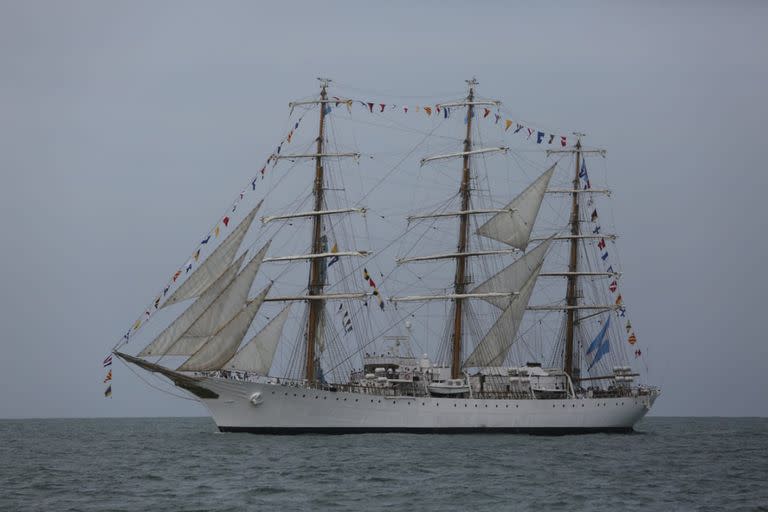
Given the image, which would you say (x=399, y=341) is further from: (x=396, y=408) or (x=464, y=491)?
(x=464, y=491)

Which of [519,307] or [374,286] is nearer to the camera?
[374,286]

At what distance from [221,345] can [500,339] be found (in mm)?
21148

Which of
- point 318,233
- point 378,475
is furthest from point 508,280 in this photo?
point 378,475

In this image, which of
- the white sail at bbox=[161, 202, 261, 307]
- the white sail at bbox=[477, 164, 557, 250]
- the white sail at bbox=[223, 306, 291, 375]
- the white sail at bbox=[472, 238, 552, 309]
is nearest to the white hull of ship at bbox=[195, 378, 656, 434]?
the white sail at bbox=[223, 306, 291, 375]

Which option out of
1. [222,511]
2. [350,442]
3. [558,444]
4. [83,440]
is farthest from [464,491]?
[83,440]

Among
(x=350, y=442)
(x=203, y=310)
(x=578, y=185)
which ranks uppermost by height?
(x=578, y=185)

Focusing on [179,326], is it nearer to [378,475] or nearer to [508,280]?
[378,475]

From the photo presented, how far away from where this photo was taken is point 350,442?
61969mm

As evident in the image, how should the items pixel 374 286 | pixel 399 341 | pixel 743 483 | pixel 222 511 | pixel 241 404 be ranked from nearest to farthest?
1. pixel 222 511
2. pixel 743 483
3. pixel 241 404
4. pixel 374 286
5. pixel 399 341

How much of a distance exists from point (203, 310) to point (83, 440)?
20316 mm

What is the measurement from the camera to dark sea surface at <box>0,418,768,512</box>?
4012cm

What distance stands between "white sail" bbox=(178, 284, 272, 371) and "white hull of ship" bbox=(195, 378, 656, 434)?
2.03 meters

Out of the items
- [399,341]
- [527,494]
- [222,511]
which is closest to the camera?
[222,511]

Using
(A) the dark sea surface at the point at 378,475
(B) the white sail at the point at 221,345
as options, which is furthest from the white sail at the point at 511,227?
(B) the white sail at the point at 221,345
